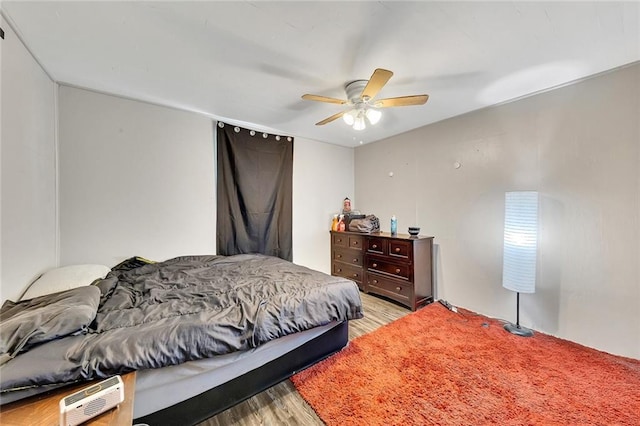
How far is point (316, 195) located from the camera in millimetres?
4059

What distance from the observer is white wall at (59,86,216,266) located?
2297mm

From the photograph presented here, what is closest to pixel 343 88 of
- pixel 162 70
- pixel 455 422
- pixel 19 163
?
pixel 162 70

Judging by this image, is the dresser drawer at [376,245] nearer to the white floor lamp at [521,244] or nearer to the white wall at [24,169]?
the white floor lamp at [521,244]

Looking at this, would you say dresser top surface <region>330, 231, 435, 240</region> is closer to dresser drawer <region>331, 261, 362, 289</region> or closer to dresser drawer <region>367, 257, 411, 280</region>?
dresser drawer <region>367, 257, 411, 280</region>

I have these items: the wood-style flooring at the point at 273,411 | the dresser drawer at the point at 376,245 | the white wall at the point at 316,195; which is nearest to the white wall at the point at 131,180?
the white wall at the point at 316,195

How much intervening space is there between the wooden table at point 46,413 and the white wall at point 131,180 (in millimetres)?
1861

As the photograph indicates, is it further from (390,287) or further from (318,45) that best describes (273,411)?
(318,45)

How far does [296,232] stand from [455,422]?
9.36 feet

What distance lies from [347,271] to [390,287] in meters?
0.83

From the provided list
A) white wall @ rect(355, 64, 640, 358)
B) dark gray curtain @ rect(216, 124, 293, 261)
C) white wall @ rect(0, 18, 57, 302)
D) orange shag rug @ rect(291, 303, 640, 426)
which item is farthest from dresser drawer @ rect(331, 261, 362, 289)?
white wall @ rect(0, 18, 57, 302)

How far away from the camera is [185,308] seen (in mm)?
1561

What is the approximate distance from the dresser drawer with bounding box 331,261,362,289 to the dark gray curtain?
34.6 inches

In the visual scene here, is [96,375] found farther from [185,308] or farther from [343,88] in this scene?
[343,88]

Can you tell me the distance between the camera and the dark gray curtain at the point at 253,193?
3.13m
